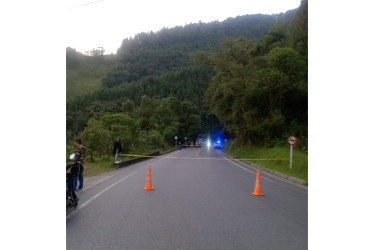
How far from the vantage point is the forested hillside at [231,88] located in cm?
1443

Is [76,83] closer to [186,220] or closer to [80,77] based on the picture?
[80,77]

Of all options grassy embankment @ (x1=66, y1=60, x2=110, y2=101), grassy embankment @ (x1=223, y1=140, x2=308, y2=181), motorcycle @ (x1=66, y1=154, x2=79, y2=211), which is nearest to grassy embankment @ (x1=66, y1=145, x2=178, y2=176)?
grassy embankment @ (x1=66, y1=60, x2=110, y2=101)

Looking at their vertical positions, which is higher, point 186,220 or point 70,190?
point 70,190

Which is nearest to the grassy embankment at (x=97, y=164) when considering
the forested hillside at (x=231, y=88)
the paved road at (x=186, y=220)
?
the forested hillside at (x=231, y=88)

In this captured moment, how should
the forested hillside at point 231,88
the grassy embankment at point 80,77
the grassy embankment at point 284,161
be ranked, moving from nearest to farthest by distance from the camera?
the grassy embankment at point 80,77
the forested hillside at point 231,88
the grassy embankment at point 284,161

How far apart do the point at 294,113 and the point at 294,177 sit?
3074 millimetres

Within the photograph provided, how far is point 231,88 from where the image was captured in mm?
31609

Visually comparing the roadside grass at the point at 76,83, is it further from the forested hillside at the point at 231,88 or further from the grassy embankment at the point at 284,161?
the grassy embankment at the point at 284,161

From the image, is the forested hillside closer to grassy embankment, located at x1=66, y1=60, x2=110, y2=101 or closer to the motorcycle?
grassy embankment, located at x1=66, y1=60, x2=110, y2=101

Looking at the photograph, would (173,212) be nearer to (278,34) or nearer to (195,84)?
(278,34)

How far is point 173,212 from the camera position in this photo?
6.83m

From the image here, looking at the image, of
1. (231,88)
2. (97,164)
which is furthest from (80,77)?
(231,88)

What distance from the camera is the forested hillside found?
14.4 metres
